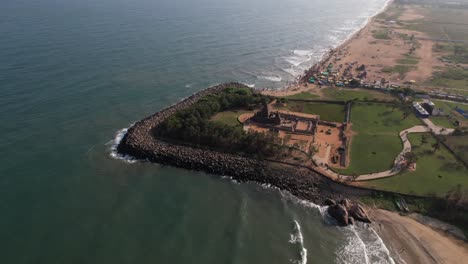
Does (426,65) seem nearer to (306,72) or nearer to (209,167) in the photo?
(306,72)

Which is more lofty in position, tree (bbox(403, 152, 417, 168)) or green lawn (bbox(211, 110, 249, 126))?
green lawn (bbox(211, 110, 249, 126))

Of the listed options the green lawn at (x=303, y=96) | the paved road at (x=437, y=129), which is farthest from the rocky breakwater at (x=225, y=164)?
the green lawn at (x=303, y=96)

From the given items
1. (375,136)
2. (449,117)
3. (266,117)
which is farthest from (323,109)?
(449,117)

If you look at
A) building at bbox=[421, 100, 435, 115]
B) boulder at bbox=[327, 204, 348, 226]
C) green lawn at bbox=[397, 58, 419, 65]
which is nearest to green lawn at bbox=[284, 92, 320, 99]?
building at bbox=[421, 100, 435, 115]

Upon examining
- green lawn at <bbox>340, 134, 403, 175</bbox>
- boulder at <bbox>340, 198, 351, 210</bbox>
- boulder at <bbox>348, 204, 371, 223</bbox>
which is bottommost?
boulder at <bbox>348, 204, 371, 223</bbox>

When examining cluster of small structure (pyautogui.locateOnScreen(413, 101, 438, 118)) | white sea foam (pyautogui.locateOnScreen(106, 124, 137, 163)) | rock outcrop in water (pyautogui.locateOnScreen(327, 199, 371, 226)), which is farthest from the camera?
cluster of small structure (pyautogui.locateOnScreen(413, 101, 438, 118))

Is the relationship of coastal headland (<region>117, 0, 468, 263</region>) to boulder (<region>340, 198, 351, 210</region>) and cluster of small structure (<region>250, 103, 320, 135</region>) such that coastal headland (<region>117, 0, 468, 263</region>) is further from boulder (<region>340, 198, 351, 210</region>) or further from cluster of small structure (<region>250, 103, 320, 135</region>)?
cluster of small structure (<region>250, 103, 320, 135</region>)
